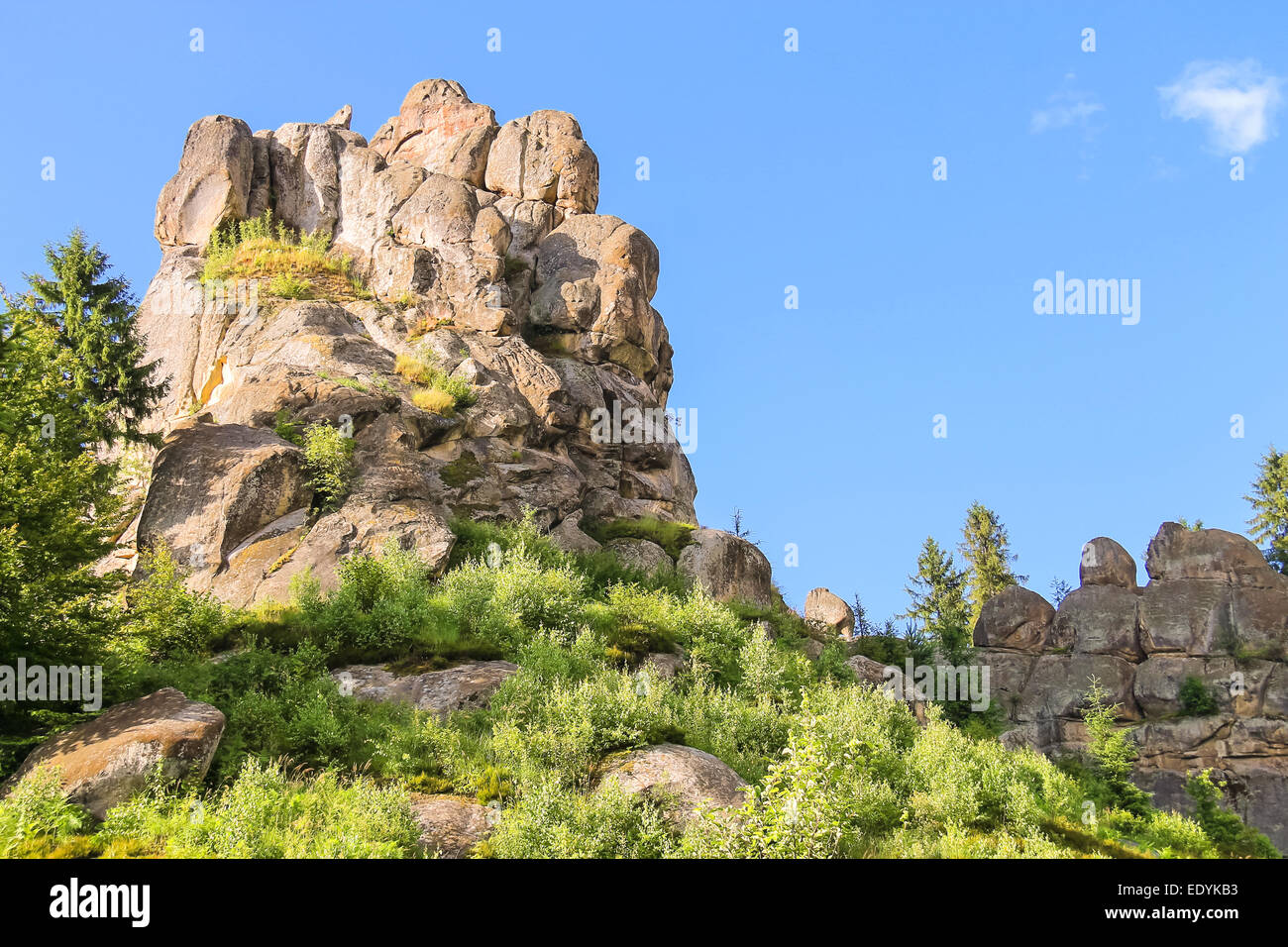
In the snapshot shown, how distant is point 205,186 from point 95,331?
14.9 metres

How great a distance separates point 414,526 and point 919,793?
50.1 feet

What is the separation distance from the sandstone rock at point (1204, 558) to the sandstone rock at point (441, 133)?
3919 centimetres

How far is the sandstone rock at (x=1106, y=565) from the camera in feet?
165

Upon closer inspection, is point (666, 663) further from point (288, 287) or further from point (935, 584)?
point (935, 584)

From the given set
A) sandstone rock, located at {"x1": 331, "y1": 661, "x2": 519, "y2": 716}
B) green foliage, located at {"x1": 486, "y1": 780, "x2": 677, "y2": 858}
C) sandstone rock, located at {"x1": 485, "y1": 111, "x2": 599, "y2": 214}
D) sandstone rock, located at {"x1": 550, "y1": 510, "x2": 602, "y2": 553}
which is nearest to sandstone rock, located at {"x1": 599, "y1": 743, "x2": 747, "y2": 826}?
green foliage, located at {"x1": 486, "y1": 780, "x2": 677, "y2": 858}

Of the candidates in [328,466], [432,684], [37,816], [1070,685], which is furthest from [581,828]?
[1070,685]

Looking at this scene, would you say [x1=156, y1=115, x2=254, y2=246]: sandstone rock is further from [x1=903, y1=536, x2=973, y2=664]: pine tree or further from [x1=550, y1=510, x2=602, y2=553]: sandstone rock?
[x1=903, y1=536, x2=973, y2=664]: pine tree

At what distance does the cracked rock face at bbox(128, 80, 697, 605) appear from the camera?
26219 millimetres

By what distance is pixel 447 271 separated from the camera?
39125mm

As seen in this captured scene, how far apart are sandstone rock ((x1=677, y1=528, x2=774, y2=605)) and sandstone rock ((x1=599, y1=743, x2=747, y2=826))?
14678 mm
